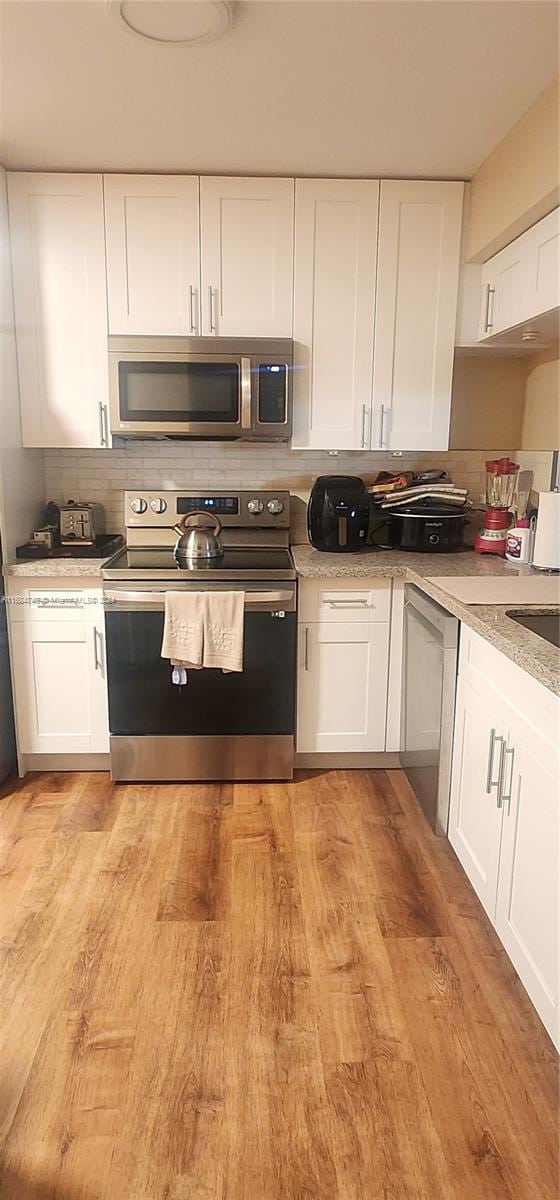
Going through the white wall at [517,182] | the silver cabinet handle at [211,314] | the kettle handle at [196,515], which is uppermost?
the white wall at [517,182]

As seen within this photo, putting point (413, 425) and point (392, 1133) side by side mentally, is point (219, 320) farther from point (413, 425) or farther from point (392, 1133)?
point (392, 1133)

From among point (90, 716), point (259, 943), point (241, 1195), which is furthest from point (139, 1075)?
point (90, 716)

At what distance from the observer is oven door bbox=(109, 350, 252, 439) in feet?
9.20

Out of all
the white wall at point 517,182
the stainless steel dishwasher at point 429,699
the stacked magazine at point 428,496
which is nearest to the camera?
the white wall at point 517,182

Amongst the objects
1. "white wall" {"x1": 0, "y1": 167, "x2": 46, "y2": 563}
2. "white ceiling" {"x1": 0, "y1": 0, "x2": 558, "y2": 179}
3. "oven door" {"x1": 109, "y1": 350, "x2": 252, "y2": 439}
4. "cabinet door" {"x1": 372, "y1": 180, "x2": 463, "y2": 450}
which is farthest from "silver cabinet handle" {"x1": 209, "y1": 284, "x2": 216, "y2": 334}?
"white wall" {"x1": 0, "y1": 167, "x2": 46, "y2": 563}

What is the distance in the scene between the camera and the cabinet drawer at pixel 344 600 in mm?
2783

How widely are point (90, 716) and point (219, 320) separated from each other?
5.41ft

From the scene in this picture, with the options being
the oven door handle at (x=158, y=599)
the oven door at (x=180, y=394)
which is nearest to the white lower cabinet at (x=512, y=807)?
the oven door handle at (x=158, y=599)

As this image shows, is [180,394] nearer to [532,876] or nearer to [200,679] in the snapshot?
[200,679]

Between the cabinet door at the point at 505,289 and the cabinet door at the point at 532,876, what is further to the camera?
the cabinet door at the point at 505,289

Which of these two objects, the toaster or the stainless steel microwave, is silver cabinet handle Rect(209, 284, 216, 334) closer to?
the stainless steel microwave

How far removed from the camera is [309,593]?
2.79 metres

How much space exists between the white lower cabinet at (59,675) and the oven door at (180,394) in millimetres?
726

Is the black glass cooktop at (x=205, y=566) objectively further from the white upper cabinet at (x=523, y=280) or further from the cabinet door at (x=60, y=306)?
the white upper cabinet at (x=523, y=280)
